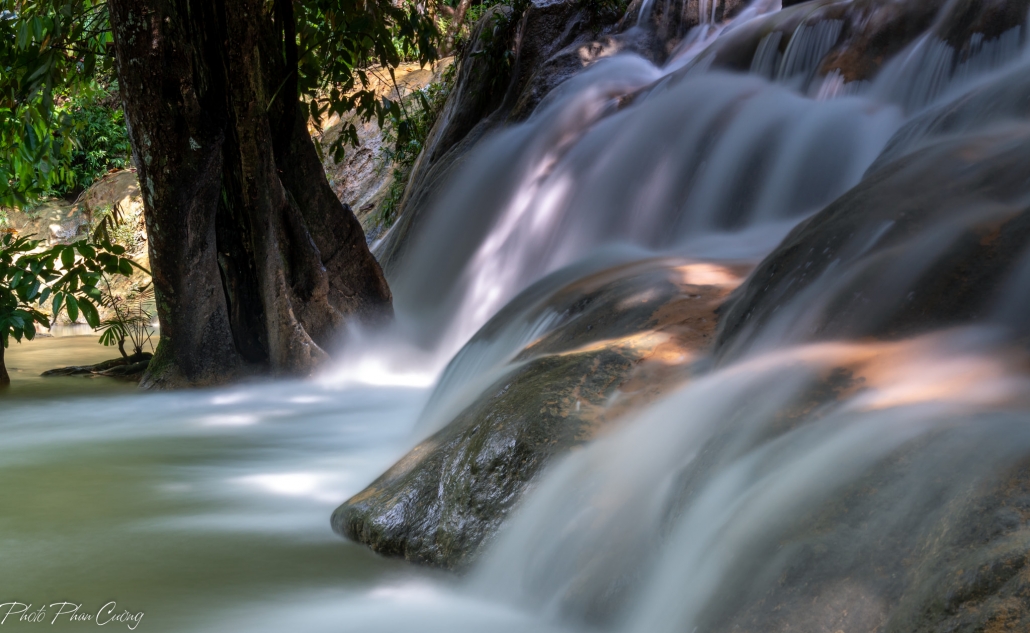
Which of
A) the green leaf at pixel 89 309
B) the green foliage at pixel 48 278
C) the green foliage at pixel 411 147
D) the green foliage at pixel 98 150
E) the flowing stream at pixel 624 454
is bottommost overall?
the flowing stream at pixel 624 454

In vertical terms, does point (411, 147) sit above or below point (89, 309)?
above

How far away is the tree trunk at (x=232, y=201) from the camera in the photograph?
459 cm

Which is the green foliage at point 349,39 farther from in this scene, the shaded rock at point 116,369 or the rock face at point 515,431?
the rock face at point 515,431

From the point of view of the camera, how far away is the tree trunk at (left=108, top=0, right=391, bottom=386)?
4.59 m

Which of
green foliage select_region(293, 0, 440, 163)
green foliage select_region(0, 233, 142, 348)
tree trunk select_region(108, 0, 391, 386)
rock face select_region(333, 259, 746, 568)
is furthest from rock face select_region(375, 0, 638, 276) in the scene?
rock face select_region(333, 259, 746, 568)

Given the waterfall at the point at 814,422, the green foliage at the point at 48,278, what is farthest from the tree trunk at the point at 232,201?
the waterfall at the point at 814,422

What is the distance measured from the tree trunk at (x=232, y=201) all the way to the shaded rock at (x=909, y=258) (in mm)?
2940

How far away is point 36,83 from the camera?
16.2 ft

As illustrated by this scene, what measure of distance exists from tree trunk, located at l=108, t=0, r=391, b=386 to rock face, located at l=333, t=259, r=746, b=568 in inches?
102

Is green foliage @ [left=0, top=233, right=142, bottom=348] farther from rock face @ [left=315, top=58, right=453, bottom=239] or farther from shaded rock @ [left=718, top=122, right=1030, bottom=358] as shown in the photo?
rock face @ [left=315, top=58, right=453, bottom=239]

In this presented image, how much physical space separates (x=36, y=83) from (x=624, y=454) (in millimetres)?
4171

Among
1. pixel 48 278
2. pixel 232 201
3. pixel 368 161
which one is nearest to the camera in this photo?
pixel 48 278

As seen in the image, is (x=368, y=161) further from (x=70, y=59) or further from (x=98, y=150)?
(x=70, y=59)

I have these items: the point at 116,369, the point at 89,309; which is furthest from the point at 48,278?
the point at 116,369
